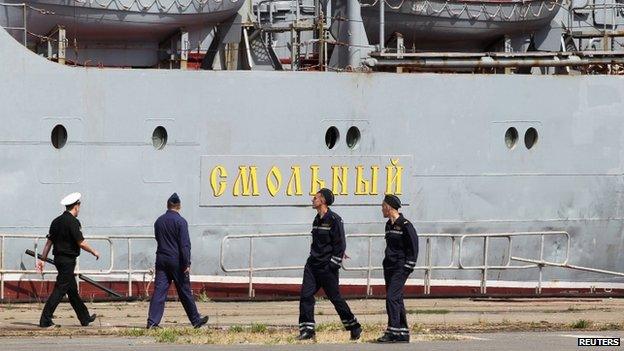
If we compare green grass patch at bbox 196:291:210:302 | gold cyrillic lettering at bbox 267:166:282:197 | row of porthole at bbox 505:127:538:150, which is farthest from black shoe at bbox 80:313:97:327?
row of porthole at bbox 505:127:538:150

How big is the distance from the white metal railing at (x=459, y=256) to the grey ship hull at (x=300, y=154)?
14cm

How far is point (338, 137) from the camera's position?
74.3 feet

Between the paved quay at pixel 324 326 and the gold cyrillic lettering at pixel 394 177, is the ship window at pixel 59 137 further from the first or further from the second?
the gold cyrillic lettering at pixel 394 177

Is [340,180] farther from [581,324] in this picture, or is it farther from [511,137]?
[581,324]

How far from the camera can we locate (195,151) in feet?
71.4

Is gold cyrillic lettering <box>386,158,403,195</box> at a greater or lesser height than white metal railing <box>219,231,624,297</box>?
greater

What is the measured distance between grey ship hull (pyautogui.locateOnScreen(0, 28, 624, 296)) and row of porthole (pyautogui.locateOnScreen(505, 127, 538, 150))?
3.4 inches

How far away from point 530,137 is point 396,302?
913cm

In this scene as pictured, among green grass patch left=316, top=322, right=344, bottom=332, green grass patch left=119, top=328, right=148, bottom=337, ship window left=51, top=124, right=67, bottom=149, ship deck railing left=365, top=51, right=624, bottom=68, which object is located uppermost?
ship deck railing left=365, top=51, right=624, bottom=68

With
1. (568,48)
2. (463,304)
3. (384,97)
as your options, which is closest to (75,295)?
(463,304)

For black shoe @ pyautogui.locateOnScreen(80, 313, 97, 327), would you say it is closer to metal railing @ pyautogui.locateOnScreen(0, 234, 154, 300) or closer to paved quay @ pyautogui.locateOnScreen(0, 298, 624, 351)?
paved quay @ pyautogui.locateOnScreen(0, 298, 624, 351)

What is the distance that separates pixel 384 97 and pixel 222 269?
3791mm

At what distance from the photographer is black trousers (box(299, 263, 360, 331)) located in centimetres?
1568

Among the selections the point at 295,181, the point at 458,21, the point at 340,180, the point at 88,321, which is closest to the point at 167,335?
the point at 88,321
